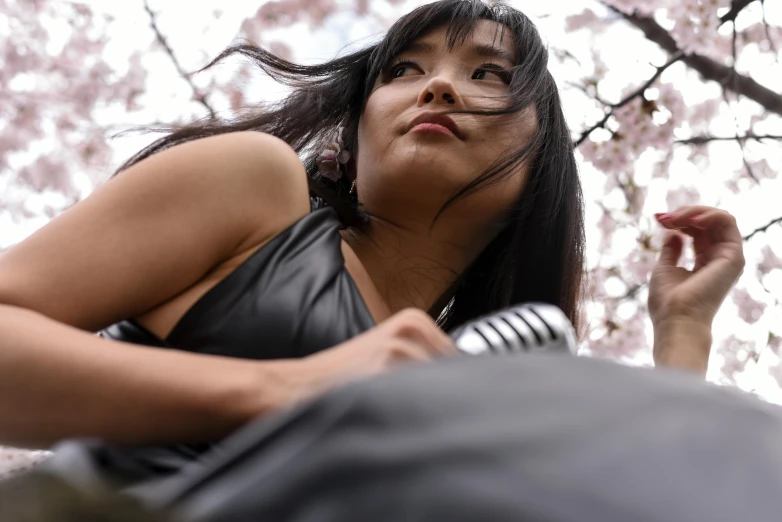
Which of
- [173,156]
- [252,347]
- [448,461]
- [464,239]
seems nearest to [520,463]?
[448,461]

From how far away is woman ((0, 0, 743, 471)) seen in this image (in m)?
0.85

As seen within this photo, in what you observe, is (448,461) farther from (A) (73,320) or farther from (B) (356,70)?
(B) (356,70)

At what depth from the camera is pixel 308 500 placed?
521 millimetres

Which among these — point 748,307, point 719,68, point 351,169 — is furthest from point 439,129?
point 748,307

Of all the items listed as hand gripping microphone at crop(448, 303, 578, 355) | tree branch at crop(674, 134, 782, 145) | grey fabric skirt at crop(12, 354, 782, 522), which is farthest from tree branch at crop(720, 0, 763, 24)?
grey fabric skirt at crop(12, 354, 782, 522)

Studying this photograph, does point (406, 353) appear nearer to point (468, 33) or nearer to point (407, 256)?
point (407, 256)

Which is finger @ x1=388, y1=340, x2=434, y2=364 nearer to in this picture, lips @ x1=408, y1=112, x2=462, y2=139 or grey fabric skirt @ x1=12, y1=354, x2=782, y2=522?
grey fabric skirt @ x1=12, y1=354, x2=782, y2=522

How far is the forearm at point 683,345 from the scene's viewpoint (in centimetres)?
156

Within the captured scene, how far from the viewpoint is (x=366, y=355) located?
0.82 meters

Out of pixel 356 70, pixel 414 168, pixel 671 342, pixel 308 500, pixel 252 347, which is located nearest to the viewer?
pixel 308 500

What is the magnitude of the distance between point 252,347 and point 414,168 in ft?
1.71

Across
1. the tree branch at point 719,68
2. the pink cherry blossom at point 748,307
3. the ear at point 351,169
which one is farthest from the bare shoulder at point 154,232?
→ the pink cherry blossom at point 748,307

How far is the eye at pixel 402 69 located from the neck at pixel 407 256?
33 cm

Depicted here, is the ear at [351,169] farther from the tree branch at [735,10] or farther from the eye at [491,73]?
the tree branch at [735,10]
